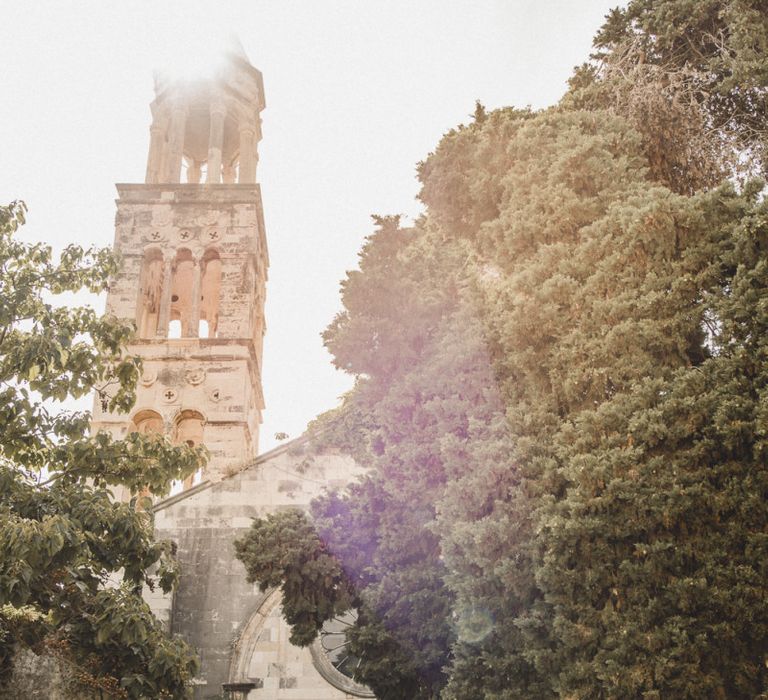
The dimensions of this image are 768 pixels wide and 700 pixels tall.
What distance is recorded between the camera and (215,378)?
21.0m

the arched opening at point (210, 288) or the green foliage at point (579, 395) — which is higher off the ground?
the arched opening at point (210, 288)

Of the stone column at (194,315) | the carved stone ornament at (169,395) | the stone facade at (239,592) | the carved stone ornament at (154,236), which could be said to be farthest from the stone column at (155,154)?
the stone facade at (239,592)

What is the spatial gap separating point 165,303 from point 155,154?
4571mm

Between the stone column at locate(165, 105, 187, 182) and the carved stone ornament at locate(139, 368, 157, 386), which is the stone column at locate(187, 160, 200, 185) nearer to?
the stone column at locate(165, 105, 187, 182)

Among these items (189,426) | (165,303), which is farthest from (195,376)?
(165,303)

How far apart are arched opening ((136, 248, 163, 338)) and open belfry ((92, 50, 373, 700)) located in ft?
0.12

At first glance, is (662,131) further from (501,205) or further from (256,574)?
(256,574)

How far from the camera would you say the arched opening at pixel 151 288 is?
22172 millimetres

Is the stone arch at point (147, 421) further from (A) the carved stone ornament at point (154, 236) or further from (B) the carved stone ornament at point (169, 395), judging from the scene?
(A) the carved stone ornament at point (154, 236)

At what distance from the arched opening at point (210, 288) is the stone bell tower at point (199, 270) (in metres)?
0.03

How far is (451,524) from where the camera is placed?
8742 mm

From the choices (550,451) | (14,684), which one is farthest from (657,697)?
(14,684)

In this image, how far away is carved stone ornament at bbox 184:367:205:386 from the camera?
68.5 feet

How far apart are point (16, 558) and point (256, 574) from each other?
4.49 meters
